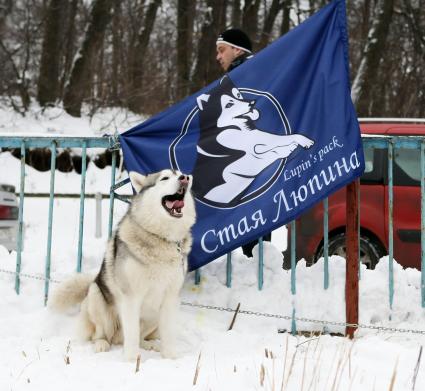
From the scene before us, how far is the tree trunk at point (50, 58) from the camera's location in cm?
1759

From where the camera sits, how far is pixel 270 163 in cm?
459

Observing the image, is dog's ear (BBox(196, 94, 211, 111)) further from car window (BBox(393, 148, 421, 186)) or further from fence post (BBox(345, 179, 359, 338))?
car window (BBox(393, 148, 421, 186))

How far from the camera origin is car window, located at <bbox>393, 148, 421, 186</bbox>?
6.36 meters

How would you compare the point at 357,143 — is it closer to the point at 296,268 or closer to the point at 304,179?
the point at 304,179

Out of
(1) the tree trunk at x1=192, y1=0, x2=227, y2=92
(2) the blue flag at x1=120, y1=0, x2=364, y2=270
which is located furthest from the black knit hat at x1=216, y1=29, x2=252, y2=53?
(1) the tree trunk at x1=192, y1=0, x2=227, y2=92

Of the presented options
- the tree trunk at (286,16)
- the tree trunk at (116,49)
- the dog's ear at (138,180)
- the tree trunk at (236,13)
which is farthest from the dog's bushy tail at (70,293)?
the tree trunk at (286,16)

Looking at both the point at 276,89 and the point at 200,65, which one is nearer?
the point at 276,89

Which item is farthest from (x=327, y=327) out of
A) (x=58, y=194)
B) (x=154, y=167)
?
(x=58, y=194)

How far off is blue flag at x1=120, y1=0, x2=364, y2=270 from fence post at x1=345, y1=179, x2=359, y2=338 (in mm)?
255

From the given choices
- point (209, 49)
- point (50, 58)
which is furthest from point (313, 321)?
point (50, 58)

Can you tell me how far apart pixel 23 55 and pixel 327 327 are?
19795 mm

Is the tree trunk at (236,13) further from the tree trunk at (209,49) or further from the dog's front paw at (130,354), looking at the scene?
the dog's front paw at (130,354)

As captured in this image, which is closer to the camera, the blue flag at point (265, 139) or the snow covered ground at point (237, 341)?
the snow covered ground at point (237, 341)

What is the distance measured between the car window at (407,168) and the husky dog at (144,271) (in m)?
3.09
